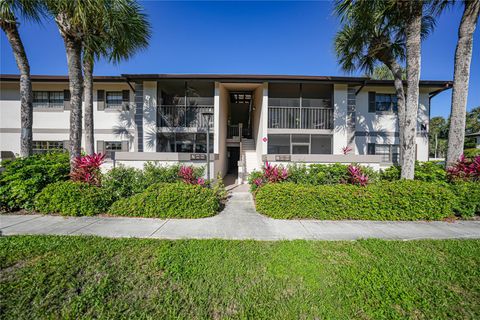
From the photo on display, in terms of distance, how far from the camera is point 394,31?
829 centimetres

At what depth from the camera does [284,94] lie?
13.5 m

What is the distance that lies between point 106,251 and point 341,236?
16.4 ft

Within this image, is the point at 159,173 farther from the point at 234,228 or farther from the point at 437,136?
the point at 437,136

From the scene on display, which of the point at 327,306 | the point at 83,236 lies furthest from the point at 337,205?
the point at 83,236

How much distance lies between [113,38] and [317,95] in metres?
12.5

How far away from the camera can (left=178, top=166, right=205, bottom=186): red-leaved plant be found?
6340mm

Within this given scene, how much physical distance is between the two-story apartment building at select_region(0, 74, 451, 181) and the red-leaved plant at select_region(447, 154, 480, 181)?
4.58 m

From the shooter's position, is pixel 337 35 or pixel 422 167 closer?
pixel 422 167

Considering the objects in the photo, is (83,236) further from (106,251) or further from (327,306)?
(327,306)

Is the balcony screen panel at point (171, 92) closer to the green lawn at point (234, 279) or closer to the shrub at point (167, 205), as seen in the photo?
the shrub at point (167, 205)

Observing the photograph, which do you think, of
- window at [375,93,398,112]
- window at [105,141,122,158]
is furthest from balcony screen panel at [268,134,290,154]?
window at [105,141,122,158]

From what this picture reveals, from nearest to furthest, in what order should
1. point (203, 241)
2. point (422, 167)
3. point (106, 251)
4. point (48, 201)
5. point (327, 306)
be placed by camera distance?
point (327, 306) → point (106, 251) → point (203, 241) → point (48, 201) → point (422, 167)

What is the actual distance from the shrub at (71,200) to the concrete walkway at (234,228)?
0.23 meters

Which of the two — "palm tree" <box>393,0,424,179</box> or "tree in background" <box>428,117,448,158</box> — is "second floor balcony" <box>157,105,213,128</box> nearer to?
"palm tree" <box>393,0,424,179</box>
